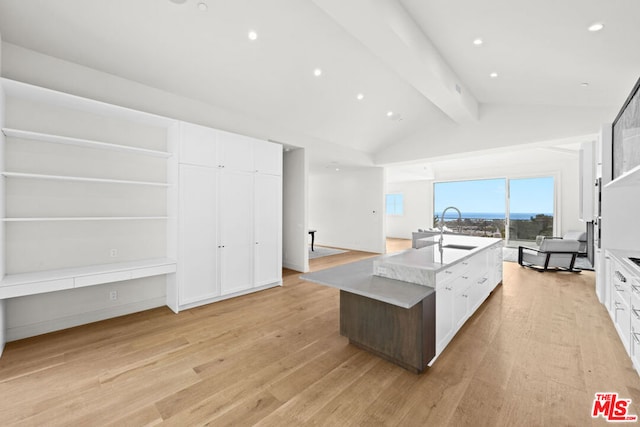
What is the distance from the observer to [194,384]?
2023mm

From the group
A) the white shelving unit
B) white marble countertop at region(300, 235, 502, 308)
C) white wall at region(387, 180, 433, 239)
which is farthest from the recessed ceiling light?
white wall at region(387, 180, 433, 239)

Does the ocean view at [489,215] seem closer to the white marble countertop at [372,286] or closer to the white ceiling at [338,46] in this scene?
the white ceiling at [338,46]

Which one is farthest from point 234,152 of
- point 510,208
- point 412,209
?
point 412,209

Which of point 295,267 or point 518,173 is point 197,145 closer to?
point 295,267

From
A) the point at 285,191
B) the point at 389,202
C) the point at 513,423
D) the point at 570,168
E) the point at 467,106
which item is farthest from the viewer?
the point at 389,202

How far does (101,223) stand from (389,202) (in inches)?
432

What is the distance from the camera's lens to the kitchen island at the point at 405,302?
2061mm

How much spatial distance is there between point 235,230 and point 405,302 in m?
2.86

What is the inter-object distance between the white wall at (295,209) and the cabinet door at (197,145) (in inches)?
82.3

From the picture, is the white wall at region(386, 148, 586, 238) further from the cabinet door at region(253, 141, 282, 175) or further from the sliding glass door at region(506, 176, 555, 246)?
the cabinet door at region(253, 141, 282, 175)

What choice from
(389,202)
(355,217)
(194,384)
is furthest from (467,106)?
(389,202)

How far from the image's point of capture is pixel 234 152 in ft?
12.8

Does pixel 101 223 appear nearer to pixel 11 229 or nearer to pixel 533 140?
pixel 11 229

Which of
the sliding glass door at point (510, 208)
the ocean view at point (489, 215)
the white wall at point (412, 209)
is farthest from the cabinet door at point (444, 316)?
the white wall at point (412, 209)
